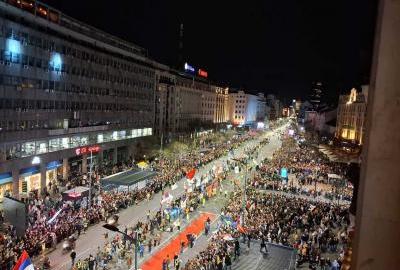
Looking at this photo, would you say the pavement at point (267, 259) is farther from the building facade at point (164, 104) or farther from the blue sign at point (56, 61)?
the building facade at point (164, 104)

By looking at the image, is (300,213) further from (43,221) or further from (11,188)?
(11,188)

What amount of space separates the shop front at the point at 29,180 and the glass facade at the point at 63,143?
192 centimetres

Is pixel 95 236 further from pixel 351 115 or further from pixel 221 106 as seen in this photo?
pixel 221 106

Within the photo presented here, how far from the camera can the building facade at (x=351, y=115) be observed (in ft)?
270

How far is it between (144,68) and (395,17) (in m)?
82.4

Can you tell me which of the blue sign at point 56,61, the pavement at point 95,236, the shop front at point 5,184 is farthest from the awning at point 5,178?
the blue sign at point 56,61

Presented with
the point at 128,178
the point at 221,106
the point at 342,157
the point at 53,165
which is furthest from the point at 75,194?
the point at 221,106

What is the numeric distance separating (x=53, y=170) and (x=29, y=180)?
5.57m

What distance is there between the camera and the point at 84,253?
28547mm

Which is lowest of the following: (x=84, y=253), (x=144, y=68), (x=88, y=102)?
(x=84, y=253)

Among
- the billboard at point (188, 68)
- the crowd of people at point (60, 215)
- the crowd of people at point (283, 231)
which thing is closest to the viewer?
the crowd of people at point (60, 215)

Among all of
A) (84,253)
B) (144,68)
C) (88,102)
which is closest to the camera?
(84,253)

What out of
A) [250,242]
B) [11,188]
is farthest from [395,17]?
[11,188]

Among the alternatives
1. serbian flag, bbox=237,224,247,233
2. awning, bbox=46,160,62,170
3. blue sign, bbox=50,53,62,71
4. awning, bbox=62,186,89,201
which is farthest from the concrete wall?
blue sign, bbox=50,53,62,71
